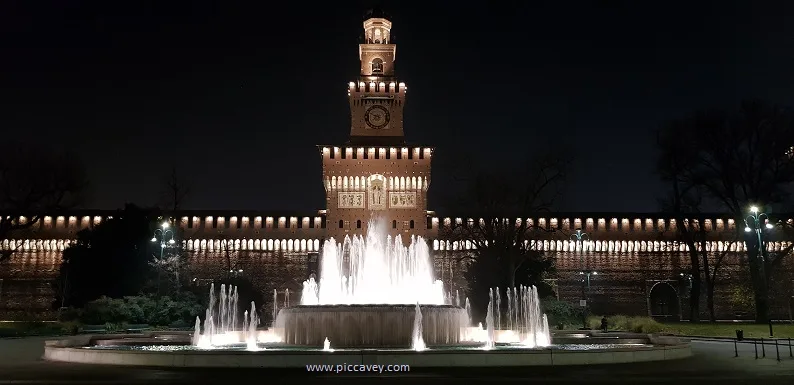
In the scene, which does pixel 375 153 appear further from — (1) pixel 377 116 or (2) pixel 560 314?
(2) pixel 560 314

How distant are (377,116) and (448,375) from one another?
176ft

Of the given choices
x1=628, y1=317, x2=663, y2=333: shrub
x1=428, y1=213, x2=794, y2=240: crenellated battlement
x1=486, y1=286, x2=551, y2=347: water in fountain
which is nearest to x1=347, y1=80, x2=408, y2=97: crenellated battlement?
x1=428, y1=213, x2=794, y2=240: crenellated battlement

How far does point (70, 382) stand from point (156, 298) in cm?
2771

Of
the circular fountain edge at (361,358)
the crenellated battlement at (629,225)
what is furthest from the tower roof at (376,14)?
the circular fountain edge at (361,358)

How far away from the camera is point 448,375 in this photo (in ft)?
40.3

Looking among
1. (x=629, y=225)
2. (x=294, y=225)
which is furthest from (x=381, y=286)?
(x=629, y=225)

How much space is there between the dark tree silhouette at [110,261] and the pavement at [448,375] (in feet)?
122

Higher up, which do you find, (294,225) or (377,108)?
(377,108)

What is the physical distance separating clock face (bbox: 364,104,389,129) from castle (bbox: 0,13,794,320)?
93 mm

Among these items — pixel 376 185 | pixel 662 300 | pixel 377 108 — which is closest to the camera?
pixel 376 185

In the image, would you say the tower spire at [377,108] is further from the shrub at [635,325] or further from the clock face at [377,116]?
the shrub at [635,325]

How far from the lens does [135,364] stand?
1414cm

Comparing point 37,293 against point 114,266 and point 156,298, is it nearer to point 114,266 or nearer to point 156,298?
point 114,266

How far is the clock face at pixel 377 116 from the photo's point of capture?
Result: 6481 cm
